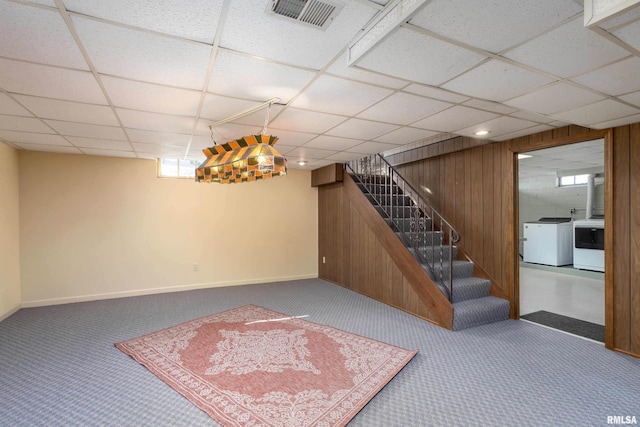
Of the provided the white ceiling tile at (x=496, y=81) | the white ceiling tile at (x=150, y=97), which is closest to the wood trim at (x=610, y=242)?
the white ceiling tile at (x=496, y=81)

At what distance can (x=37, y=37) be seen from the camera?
69.6 inches

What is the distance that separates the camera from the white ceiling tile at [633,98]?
94.8 inches

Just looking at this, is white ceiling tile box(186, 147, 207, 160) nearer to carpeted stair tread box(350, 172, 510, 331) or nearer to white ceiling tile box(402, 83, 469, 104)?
carpeted stair tread box(350, 172, 510, 331)

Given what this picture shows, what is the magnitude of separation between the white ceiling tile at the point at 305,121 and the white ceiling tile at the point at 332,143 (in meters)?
0.39

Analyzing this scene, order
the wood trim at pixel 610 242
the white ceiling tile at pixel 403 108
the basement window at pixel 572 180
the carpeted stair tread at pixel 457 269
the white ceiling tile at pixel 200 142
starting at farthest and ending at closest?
the basement window at pixel 572 180 → the carpeted stair tread at pixel 457 269 → the white ceiling tile at pixel 200 142 → the wood trim at pixel 610 242 → the white ceiling tile at pixel 403 108

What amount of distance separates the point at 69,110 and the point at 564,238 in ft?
34.3

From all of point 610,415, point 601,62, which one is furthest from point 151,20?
point 610,415

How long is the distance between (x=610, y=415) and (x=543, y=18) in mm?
2690

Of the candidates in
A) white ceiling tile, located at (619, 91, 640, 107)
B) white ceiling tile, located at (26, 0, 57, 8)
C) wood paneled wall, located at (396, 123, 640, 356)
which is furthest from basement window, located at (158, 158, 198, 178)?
white ceiling tile, located at (619, 91, 640, 107)

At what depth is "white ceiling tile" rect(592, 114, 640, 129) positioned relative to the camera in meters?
2.96

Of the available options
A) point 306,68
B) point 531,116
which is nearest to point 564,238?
point 531,116

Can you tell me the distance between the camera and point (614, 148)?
3.25 m

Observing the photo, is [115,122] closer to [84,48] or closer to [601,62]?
[84,48]

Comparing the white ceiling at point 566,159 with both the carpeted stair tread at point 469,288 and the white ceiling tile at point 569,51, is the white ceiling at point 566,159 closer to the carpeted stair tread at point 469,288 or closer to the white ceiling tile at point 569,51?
the carpeted stair tread at point 469,288
